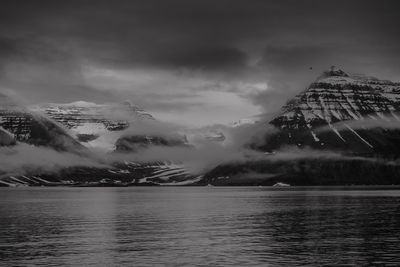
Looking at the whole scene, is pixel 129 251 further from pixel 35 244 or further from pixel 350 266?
pixel 350 266

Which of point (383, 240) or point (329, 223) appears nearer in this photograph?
point (383, 240)

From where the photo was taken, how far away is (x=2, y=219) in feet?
477

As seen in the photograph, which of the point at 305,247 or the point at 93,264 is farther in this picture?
the point at 305,247

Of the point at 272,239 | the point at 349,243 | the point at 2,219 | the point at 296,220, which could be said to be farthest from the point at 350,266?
the point at 2,219

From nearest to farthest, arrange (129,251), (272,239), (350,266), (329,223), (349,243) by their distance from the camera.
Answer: (350,266), (129,251), (349,243), (272,239), (329,223)

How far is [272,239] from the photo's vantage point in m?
99.9

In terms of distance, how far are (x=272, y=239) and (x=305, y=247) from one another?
10.9 meters

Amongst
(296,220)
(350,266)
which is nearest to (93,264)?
(350,266)

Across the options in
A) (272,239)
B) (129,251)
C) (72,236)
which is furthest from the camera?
(72,236)

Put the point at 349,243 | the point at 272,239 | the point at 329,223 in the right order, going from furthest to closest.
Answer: the point at 329,223 < the point at 272,239 < the point at 349,243

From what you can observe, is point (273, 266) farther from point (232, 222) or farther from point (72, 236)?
point (232, 222)

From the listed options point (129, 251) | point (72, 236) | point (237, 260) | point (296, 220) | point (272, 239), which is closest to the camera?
point (237, 260)

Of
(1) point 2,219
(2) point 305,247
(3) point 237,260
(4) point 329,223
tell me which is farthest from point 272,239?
(1) point 2,219

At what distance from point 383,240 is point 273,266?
99.9 feet
